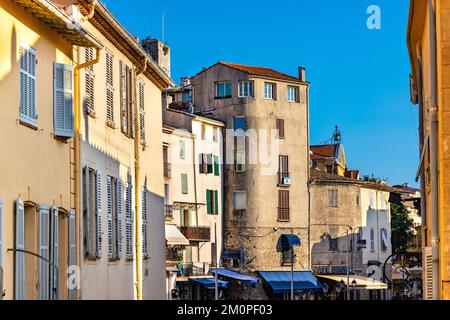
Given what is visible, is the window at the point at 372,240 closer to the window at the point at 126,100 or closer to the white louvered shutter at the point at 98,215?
the window at the point at 126,100

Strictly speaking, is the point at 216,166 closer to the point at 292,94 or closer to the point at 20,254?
the point at 292,94

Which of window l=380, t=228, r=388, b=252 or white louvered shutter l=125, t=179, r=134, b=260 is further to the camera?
window l=380, t=228, r=388, b=252

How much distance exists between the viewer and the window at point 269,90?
8119 centimetres

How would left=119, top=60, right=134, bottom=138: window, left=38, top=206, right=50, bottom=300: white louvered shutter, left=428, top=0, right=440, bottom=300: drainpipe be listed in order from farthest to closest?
left=119, top=60, right=134, bottom=138: window, left=38, top=206, right=50, bottom=300: white louvered shutter, left=428, top=0, right=440, bottom=300: drainpipe

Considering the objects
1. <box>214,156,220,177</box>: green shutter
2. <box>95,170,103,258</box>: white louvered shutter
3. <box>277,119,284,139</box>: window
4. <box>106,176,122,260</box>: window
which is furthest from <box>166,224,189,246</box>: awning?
<box>95,170,103,258</box>: white louvered shutter

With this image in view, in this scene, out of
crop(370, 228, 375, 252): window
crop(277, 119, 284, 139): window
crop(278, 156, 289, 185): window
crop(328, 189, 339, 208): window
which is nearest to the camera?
crop(278, 156, 289, 185): window

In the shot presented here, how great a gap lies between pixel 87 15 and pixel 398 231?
262 ft

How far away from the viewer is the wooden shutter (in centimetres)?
2817

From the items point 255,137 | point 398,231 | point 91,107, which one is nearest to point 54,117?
point 91,107

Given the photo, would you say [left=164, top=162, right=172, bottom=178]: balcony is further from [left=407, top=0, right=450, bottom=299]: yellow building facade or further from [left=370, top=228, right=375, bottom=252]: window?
[left=407, top=0, right=450, bottom=299]: yellow building facade

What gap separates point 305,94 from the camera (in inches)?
3285

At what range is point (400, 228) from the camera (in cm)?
10012

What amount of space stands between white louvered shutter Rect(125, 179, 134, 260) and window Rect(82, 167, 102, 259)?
3856 mm

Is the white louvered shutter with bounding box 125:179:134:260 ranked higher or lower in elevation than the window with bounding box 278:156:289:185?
lower
